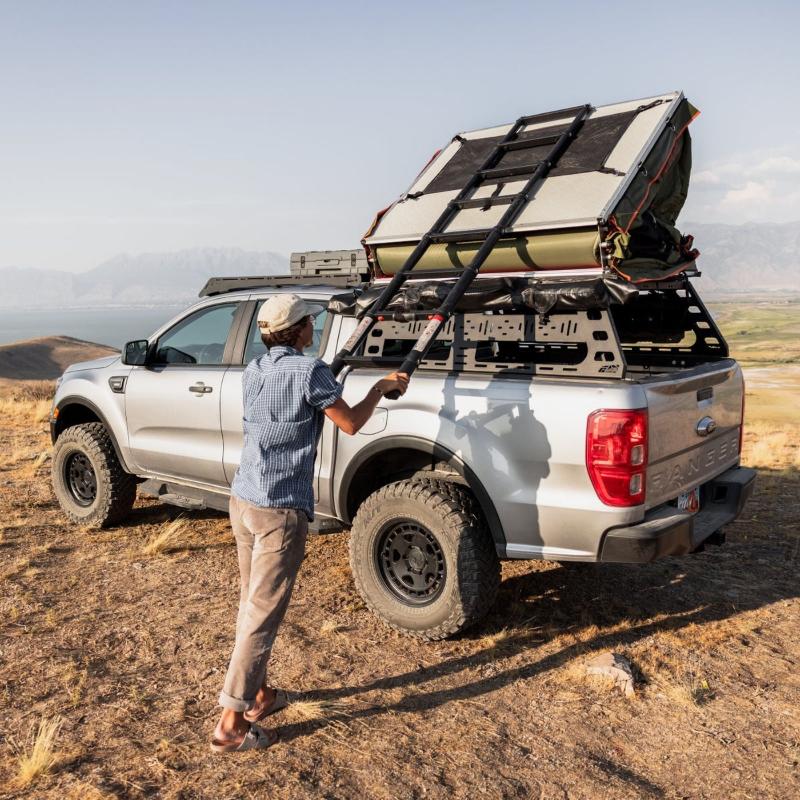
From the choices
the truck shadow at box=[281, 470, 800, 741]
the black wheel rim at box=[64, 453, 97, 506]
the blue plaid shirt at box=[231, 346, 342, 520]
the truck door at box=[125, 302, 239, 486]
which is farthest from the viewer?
the black wheel rim at box=[64, 453, 97, 506]

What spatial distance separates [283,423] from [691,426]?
2218 millimetres

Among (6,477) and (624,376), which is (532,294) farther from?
(6,477)

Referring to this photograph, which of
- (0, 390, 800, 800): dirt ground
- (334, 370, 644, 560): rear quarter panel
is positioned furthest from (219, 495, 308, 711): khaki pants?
(334, 370, 644, 560): rear quarter panel

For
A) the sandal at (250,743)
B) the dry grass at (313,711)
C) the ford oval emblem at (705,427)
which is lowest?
the dry grass at (313,711)

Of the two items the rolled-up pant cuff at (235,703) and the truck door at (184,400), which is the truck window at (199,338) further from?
the rolled-up pant cuff at (235,703)

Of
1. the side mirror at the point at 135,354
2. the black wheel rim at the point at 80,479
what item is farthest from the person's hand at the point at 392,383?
the black wheel rim at the point at 80,479

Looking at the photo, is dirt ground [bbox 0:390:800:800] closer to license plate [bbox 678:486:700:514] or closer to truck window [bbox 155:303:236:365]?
license plate [bbox 678:486:700:514]

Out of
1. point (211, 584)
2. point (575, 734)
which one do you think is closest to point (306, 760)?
point (575, 734)

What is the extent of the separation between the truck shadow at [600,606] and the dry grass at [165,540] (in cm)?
248

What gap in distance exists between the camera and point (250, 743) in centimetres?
321

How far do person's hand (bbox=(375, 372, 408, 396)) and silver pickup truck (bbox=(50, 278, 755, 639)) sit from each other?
0.67 metres

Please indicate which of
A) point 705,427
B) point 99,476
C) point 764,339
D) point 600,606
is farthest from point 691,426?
point 764,339

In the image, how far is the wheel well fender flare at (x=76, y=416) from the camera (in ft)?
19.9

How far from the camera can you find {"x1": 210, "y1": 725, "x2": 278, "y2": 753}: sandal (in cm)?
318
